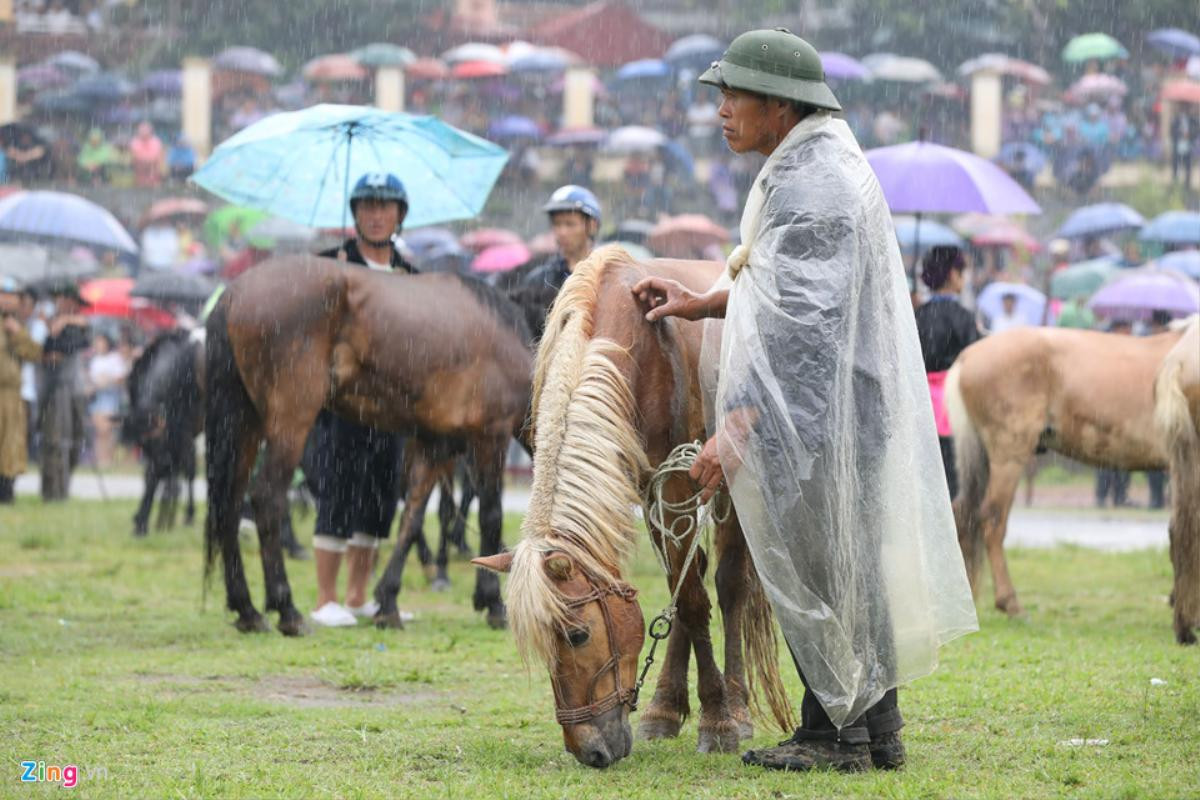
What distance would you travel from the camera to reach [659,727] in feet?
21.1

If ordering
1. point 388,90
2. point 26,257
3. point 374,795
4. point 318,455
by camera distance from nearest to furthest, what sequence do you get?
point 374,795, point 318,455, point 26,257, point 388,90

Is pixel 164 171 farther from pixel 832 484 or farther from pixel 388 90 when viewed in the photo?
pixel 832 484

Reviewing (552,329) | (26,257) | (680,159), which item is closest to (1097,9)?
(680,159)

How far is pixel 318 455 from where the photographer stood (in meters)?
11.5

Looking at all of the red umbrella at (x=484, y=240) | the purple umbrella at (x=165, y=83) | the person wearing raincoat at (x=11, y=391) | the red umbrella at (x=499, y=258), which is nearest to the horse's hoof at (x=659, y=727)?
the person wearing raincoat at (x=11, y=391)

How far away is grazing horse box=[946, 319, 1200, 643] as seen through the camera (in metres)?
10.8

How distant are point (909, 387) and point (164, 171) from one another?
28358 mm

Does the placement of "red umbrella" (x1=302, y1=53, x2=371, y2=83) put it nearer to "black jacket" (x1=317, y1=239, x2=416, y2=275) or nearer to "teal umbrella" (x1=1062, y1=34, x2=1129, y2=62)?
"teal umbrella" (x1=1062, y1=34, x2=1129, y2=62)

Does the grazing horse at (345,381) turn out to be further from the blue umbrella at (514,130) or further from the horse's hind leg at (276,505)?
the blue umbrella at (514,130)

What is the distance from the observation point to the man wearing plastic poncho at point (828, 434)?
538cm

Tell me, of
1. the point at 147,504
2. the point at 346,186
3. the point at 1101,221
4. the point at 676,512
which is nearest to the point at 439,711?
the point at 676,512

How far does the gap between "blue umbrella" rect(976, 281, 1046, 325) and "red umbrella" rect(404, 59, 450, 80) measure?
56.8 ft

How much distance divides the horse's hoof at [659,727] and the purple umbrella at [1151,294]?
11792mm

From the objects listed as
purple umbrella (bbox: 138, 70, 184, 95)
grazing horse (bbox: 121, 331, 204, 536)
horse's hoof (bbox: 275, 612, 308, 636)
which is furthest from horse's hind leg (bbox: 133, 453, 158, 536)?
purple umbrella (bbox: 138, 70, 184, 95)
